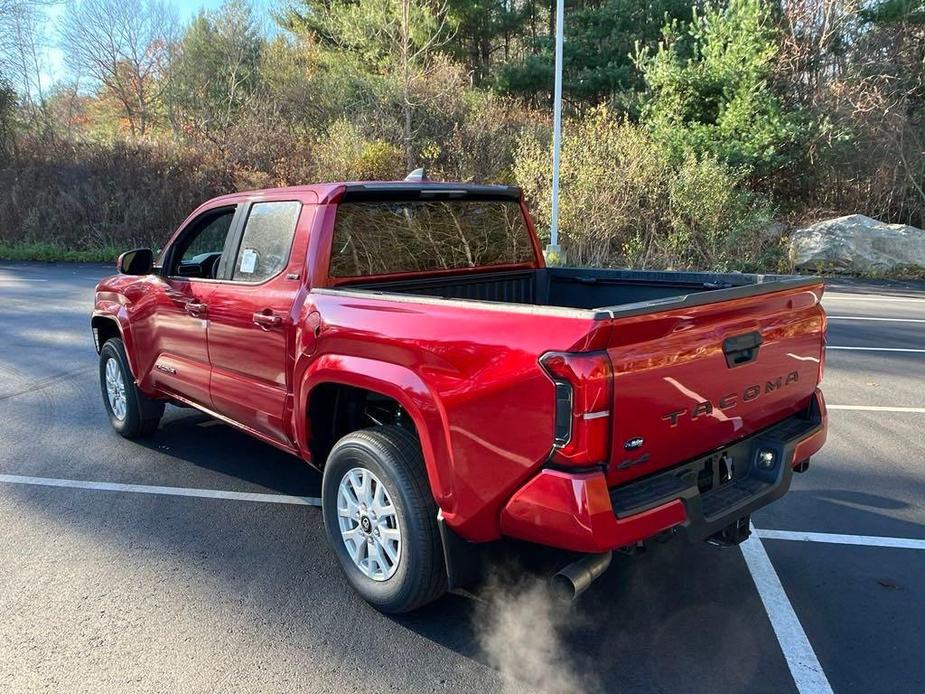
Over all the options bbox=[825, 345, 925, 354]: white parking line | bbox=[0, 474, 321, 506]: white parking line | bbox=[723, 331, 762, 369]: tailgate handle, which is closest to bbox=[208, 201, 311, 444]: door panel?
bbox=[0, 474, 321, 506]: white parking line

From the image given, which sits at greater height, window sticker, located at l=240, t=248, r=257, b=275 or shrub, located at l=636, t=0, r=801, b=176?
shrub, located at l=636, t=0, r=801, b=176

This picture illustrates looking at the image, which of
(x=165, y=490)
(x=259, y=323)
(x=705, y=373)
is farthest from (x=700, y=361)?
(x=165, y=490)

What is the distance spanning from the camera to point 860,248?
57.1 ft

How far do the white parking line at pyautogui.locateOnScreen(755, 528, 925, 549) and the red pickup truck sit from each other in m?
0.81

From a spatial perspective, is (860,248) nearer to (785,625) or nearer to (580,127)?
(580,127)

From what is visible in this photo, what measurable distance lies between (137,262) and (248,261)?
1.35 meters

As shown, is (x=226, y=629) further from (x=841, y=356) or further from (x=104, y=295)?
(x=841, y=356)

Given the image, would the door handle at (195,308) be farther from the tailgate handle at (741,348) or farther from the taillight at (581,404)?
the tailgate handle at (741,348)

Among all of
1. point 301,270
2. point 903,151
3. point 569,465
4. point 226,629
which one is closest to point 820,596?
point 569,465

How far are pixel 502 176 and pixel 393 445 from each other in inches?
750

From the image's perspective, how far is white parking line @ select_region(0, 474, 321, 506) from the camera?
4.46 metres

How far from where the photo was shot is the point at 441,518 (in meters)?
2.87

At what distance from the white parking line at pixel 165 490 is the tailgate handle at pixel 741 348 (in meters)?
2.66

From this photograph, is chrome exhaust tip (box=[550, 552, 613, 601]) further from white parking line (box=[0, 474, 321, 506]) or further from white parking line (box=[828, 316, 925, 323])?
white parking line (box=[828, 316, 925, 323])
